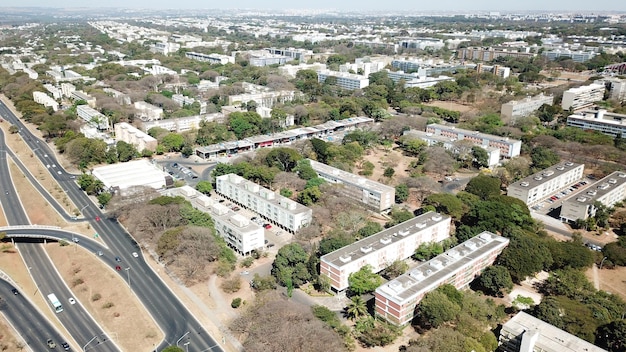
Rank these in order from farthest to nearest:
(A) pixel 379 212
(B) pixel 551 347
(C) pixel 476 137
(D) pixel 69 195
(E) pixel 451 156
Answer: (C) pixel 476 137
(E) pixel 451 156
(D) pixel 69 195
(A) pixel 379 212
(B) pixel 551 347

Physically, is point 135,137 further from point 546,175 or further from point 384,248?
point 546,175

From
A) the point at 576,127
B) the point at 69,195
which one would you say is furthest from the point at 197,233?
the point at 576,127

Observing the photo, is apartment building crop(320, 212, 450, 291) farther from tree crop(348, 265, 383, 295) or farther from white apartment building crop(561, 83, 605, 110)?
white apartment building crop(561, 83, 605, 110)

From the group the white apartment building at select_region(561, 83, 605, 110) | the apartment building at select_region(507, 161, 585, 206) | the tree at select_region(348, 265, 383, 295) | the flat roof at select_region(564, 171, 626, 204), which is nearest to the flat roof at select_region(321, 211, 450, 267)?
the tree at select_region(348, 265, 383, 295)

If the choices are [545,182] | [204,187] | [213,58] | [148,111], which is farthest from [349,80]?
[204,187]

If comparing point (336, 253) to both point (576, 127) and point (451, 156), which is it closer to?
point (451, 156)

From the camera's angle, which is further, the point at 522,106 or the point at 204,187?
the point at 522,106
